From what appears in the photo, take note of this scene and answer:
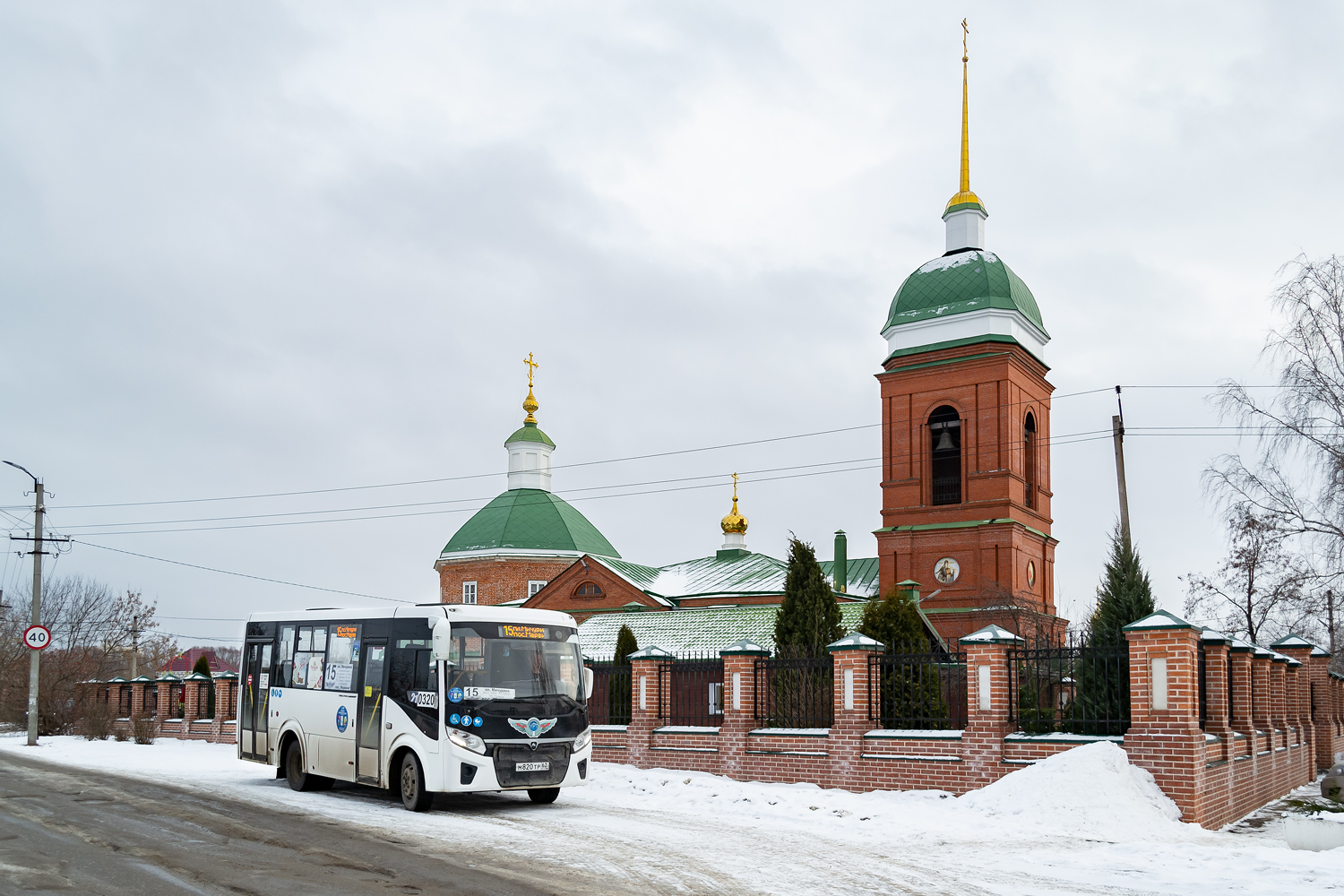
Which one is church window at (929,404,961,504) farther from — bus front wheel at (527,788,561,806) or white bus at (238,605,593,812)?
bus front wheel at (527,788,561,806)

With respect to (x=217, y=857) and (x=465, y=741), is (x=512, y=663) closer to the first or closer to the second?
(x=465, y=741)

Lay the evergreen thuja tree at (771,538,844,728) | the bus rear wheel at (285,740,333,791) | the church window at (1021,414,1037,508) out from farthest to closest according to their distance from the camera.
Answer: the church window at (1021,414,1037,508) < the evergreen thuja tree at (771,538,844,728) < the bus rear wheel at (285,740,333,791)

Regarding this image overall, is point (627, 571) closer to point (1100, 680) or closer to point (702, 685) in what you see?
point (702, 685)

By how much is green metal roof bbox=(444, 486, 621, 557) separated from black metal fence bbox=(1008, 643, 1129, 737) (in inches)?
1275

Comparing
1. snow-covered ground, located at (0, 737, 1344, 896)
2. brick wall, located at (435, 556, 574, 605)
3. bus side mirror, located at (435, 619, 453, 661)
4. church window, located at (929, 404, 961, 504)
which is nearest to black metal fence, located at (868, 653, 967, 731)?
snow-covered ground, located at (0, 737, 1344, 896)

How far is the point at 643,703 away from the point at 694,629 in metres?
11.2

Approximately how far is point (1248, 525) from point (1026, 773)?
1357 centimetres

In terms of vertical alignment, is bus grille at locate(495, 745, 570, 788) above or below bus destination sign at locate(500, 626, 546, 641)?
below

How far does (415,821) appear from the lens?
1216 centimetres

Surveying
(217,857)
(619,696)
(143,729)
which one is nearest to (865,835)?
(217,857)

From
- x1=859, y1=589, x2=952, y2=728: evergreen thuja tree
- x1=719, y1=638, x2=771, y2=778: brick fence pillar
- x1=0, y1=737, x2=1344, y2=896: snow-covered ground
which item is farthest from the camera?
x1=719, y1=638, x2=771, y2=778: brick fence pillar

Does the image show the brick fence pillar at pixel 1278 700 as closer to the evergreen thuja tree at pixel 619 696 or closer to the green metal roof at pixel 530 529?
the evergreen thuja tree at pixel 619 696

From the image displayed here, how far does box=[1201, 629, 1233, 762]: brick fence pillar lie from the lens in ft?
46.7

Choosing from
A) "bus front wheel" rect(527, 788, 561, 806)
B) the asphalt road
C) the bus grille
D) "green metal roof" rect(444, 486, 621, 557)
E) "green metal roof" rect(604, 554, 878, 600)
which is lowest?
"bus front wheel" rect(527, 788, 561, 806)
